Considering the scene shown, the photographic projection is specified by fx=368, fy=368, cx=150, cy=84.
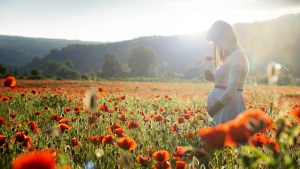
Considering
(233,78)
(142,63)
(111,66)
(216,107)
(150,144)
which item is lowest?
(111,66)

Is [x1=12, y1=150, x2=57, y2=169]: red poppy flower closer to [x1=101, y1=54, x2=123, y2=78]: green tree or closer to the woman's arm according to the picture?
the woman's arm

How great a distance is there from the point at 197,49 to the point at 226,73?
420 feet

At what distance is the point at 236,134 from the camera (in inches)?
52.2

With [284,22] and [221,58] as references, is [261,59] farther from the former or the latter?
[221,58]

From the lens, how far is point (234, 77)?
376 cm

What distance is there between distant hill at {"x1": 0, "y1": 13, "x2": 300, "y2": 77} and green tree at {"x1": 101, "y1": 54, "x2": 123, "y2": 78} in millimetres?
9521

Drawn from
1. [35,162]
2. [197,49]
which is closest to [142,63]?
[197,49]

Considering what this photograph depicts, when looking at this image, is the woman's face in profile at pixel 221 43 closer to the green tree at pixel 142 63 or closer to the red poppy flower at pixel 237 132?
the red poppy flower at pixel 237 132

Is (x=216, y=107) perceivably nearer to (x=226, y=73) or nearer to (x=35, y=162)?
(x=226, y=73)

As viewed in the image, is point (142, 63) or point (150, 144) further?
point (142, 63)

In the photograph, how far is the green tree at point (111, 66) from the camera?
7206 centimetres

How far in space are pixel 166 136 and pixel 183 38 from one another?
140804 millimetres

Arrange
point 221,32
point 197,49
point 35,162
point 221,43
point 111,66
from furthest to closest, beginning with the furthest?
point 197,49, point 111,66, point 221,43, point 221,32, point 35,162

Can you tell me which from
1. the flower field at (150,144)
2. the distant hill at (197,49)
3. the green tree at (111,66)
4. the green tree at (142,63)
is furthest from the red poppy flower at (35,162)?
the green tree at (111,66)
